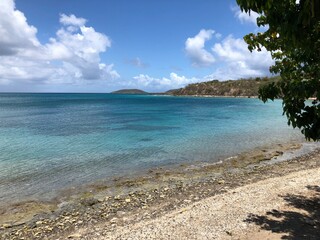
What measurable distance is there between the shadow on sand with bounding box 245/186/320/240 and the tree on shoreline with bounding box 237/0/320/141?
4.09 meters

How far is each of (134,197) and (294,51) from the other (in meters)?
11.6

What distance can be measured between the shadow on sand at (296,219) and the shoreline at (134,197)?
4299mm

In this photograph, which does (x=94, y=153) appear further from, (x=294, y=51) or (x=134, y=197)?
(x=294, y=51)

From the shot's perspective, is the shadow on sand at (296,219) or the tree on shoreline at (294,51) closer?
the tree on shoreline at (294,51)

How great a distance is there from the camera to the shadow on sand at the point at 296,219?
9.34 m

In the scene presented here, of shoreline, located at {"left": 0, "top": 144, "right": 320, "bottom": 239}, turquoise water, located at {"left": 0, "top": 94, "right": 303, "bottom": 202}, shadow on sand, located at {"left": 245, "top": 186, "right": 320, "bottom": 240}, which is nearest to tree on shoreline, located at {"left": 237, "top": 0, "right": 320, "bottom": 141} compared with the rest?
shadow on sand, located at {"left": 245, "top": 186, "right": 320, "bottom": 240}

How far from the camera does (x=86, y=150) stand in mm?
28781

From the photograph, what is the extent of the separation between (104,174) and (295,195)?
41.9 ft

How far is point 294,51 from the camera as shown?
23.7 ft

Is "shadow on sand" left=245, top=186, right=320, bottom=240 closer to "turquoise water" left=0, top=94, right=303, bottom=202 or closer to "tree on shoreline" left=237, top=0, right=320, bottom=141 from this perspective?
"tree on shoreline" left=237, top=0, right=320, bottom=141

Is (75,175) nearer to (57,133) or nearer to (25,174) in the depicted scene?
(25,174)

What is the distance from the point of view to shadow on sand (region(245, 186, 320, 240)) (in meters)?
9.34

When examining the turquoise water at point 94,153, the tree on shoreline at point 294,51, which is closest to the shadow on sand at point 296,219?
the tree on shoreline at point 294,51

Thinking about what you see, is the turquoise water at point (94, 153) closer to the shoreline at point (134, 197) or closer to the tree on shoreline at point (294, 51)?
the shoreline at point (134, 197)
